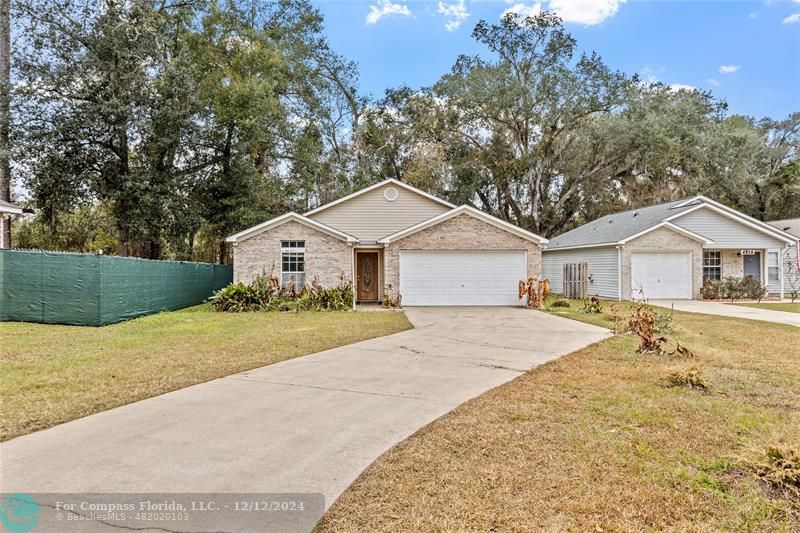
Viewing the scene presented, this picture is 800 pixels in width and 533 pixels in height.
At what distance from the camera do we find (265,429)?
167 inches

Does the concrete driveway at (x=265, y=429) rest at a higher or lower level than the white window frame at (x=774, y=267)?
lower

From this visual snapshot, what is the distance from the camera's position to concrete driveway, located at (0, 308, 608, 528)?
325 cm

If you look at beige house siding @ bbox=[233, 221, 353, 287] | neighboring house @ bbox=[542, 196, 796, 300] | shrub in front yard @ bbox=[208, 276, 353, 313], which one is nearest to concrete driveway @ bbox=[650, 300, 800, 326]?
neighboring house @ bbox=[542, 196, 796, 300]

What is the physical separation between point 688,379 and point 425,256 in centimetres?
1189

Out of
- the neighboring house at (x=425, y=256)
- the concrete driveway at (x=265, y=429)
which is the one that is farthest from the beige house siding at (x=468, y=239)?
the concrete driveway at (x=265, y=429)

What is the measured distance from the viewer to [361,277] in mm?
19359

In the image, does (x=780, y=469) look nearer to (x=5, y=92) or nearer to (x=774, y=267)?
(x=774, y=267)

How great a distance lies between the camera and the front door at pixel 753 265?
20703 millimetres

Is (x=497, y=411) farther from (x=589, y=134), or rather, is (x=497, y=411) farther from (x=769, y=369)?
(x=589, y=134)

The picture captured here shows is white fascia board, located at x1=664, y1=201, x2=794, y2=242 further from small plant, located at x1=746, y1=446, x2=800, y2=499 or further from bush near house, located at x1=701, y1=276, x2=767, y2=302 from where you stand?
small plant, located at x1=746, y1=446, x2=800, y2=499

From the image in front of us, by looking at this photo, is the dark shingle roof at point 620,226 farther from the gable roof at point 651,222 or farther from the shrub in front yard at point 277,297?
the shrub in front yard at point 277,297

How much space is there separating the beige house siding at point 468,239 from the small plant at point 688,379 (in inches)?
444

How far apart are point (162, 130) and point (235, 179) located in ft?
12.6

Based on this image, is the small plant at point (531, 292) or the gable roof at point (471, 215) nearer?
the small plant at point (531, 292)
